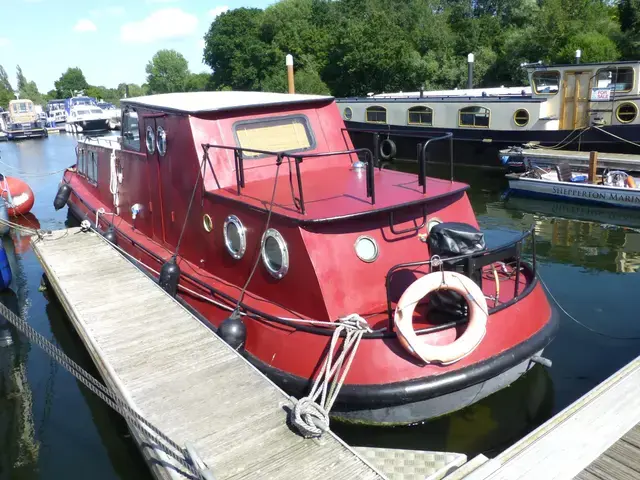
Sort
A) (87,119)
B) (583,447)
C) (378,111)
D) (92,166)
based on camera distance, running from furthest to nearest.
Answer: (87,119) < (378,111) < (92,166) < (583,447)

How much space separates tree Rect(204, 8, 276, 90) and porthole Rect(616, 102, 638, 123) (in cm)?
3324

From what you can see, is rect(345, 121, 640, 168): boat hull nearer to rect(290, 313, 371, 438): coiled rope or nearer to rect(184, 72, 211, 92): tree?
rect(290, 313, 371, 438): coiled rope

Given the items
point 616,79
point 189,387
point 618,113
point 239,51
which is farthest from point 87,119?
point 189,387

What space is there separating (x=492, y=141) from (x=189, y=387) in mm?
16382

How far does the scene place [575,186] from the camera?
14.4 meters

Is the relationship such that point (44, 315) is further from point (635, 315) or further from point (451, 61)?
point (451, 61)

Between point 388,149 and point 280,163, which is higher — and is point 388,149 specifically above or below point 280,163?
below

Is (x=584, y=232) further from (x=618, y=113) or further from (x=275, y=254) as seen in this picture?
(x=275, y=254)

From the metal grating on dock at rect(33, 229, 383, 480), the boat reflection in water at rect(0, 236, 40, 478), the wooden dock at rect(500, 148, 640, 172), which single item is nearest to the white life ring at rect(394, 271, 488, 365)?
the metal grating on dock at rect(33, 229, 383, 480)

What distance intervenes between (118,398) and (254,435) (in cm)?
147

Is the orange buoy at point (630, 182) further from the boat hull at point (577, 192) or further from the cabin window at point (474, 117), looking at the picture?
the cabin window at point (474, 117)

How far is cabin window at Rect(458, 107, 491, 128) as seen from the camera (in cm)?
1922

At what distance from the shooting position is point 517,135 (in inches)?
728

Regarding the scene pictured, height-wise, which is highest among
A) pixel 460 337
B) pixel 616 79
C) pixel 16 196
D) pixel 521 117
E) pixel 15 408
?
pixel 616 79
